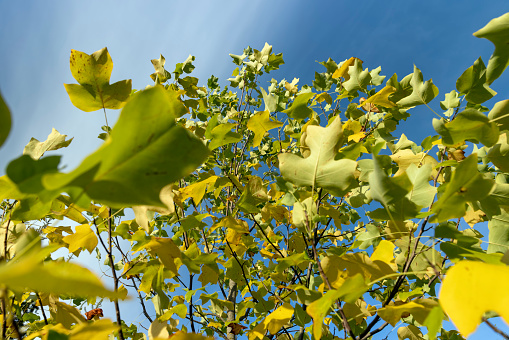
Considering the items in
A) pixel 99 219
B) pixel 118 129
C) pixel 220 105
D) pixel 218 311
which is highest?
pixel 220 105

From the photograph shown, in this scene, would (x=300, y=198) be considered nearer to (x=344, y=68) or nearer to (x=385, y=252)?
(x=385, y=252)

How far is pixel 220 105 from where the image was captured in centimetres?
425

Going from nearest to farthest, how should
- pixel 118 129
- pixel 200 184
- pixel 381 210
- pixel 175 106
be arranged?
pixel 118 129
pixel 381 210
pixel 175 106
pixel 200 184

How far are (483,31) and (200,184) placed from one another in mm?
1235

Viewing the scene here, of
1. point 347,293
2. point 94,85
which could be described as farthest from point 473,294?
point 94,85

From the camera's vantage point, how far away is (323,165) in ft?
2.88

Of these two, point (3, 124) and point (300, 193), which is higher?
point (300, 193)

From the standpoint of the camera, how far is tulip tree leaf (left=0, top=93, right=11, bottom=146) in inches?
13.8

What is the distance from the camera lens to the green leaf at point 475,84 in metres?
0.98

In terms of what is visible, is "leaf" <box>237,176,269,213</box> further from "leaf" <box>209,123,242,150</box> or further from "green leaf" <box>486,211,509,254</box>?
"green leaf" <box>486,211,509,254</box>

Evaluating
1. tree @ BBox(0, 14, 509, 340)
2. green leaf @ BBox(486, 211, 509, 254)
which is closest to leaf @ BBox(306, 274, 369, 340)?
tree @ BBox(0, 14, 509, 340)

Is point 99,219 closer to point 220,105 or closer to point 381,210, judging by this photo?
point 381,210

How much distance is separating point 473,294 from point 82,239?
137 cm

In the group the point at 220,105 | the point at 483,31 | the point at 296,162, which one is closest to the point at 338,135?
the point at 296,162
